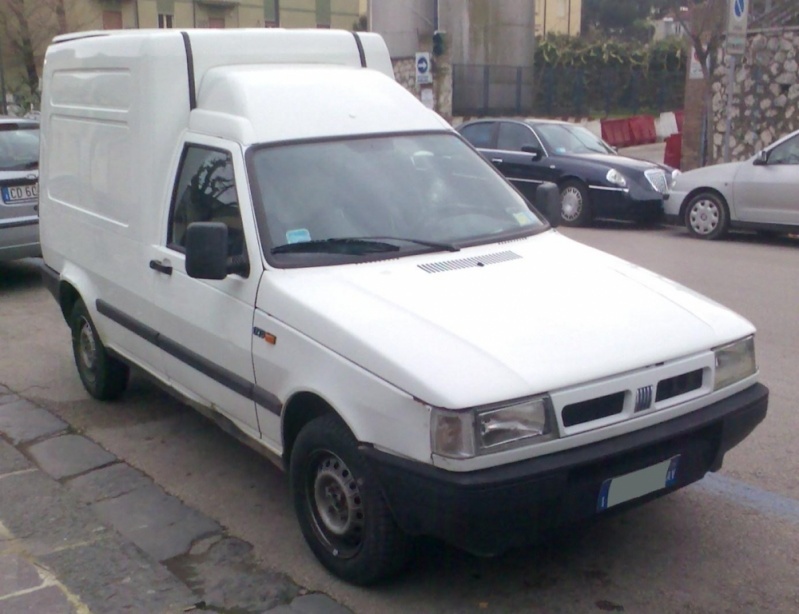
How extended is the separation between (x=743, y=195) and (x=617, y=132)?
1747 centimetres

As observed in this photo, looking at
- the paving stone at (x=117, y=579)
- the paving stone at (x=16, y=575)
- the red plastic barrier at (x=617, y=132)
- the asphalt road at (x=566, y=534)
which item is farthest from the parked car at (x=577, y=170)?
the red plastic barrier at (x=617, y=132)

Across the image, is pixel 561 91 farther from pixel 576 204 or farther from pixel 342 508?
pixel 342 508

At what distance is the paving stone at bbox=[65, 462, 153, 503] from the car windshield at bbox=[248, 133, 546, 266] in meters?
1.61

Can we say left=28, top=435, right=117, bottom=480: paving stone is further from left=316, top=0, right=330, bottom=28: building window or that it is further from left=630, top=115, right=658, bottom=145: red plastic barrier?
left=316, top=0, right=330, bottom=28: building window

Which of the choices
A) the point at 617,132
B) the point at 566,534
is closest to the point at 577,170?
the point at 566,534

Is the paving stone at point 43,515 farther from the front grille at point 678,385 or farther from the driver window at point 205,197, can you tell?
the front grille at point 678,385

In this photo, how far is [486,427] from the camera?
10.9 ft

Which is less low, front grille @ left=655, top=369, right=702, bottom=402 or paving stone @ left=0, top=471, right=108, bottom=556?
front grille @ left=655, top=369, right=702, bottom=402

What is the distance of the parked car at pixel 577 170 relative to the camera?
535 inches

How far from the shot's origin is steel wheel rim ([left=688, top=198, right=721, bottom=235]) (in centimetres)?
1260

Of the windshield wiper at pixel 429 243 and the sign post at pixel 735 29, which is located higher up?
the sign post at pixel 735 29

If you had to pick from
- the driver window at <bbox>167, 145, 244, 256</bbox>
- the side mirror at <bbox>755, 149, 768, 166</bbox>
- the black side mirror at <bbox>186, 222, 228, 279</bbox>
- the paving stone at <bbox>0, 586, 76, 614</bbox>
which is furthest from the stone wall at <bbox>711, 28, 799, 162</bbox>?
the paving stone at <bbox>0, 586, 76, 614</bbox>

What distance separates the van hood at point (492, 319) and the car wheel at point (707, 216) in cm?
861

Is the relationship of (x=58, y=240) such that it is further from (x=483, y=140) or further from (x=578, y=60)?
(x=578, y=60)
